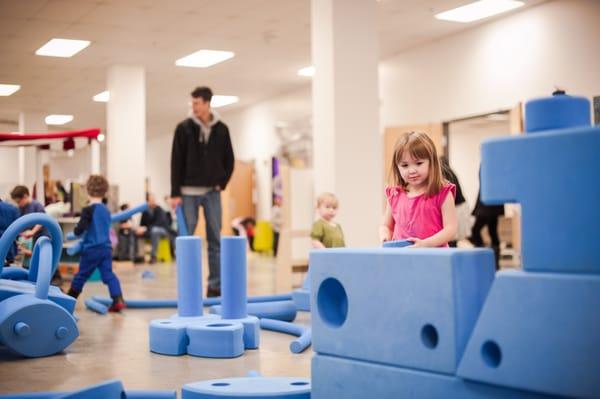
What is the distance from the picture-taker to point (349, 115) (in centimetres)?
757

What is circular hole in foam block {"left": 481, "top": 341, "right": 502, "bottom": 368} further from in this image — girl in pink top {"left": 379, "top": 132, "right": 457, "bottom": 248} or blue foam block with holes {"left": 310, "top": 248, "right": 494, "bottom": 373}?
Answer: girl in pink top {"left": 379, "top": 132, "right": 457, "bottom": 248}

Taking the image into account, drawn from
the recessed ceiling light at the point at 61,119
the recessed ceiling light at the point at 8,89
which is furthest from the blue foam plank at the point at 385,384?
the recessed ceiling light at the point at 61,119

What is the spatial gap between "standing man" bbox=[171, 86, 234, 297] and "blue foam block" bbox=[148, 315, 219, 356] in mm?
2381

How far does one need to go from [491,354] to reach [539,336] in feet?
0.55

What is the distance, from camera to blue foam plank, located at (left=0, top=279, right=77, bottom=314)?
12.6ft

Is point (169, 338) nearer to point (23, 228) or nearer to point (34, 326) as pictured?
point (34, 326)

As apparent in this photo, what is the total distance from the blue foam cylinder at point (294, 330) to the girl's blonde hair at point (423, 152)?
3.55 ft

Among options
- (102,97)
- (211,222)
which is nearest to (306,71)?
(102,97)

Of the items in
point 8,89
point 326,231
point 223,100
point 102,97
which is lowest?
point 326,231

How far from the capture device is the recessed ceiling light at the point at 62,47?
11102mm

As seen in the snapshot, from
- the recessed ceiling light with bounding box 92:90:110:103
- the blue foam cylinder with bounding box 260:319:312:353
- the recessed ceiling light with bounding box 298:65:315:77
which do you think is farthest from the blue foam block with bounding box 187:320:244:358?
the recessed ceiling light with bounding box 92:90:110:103

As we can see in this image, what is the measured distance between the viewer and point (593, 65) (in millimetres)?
9023

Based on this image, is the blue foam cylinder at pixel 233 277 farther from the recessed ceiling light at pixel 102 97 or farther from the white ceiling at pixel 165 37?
the recessed ceiling light at pixel 102 97

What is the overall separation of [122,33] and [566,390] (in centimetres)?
998
